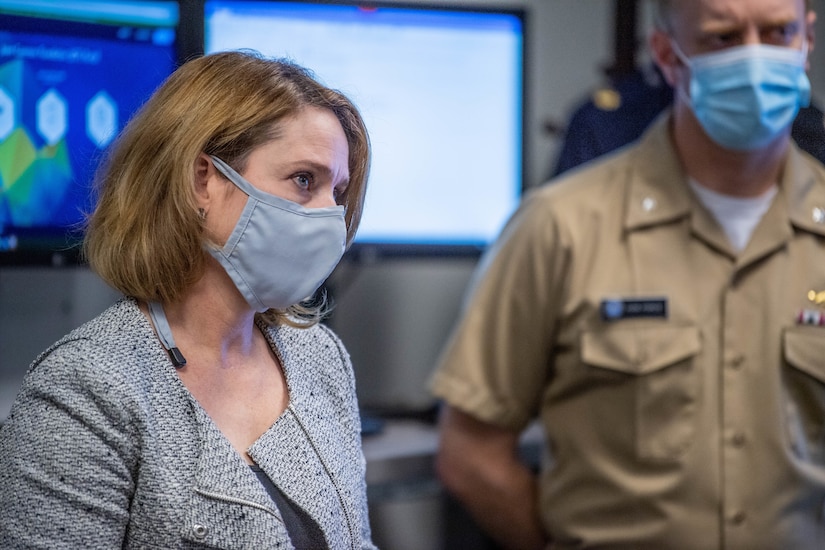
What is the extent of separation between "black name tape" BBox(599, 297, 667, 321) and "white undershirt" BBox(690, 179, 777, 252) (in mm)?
134

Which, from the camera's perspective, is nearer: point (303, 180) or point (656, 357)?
point (303, 180)

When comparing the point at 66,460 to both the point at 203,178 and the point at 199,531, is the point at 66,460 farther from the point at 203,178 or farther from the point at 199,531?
the point at 203,178

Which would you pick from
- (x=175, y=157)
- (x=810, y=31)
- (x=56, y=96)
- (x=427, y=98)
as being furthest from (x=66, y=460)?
(x=427, y=98)

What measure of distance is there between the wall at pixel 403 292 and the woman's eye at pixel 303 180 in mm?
738

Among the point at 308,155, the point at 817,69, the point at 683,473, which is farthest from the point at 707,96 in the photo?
the point at 308,155

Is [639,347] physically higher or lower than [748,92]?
lower

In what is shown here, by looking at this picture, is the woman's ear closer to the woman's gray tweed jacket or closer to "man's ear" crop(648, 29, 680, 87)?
the woman's gray tweed jacket

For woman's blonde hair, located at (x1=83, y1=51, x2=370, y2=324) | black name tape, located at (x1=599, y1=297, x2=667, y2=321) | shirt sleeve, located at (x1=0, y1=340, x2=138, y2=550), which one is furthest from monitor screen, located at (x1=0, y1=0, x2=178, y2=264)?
black name tape, located at (x1=599, y1=297, x2=667, y2=321)

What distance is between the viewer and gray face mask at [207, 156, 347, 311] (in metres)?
0.94

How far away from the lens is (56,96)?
142 centimetres

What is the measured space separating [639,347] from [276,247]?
2.10 feet

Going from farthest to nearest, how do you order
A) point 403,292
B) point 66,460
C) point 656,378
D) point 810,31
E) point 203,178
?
point 403,292
point 656,378
point 810,31
point 203,178
point 66,460

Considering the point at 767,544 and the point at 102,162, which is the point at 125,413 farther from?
the point at 767,544

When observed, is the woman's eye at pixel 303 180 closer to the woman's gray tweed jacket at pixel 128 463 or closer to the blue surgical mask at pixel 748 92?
the woman's gray tweed jacket at pixel 128 463
